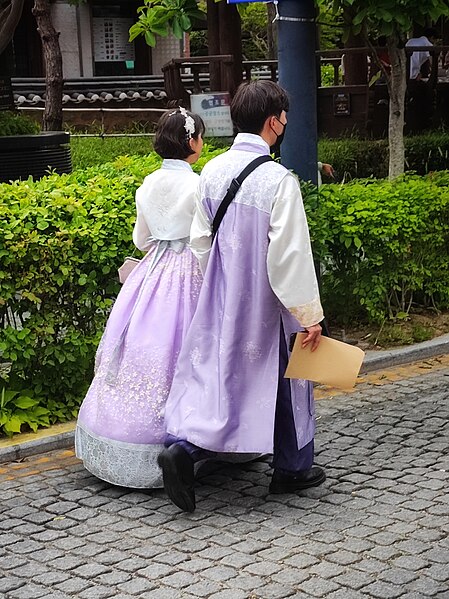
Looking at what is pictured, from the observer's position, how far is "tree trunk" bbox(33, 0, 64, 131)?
42.6 feet

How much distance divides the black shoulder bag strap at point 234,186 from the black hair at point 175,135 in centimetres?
49

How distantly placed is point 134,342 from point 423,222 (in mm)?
3117

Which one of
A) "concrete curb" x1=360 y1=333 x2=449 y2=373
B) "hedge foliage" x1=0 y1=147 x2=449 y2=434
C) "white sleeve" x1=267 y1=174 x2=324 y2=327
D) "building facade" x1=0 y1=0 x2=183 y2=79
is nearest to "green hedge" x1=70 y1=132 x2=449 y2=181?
"concrete curb" x1=360 y1=333 x2=449 y2=373

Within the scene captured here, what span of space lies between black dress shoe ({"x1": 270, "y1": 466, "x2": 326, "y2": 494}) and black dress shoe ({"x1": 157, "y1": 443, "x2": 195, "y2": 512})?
1.44 feet

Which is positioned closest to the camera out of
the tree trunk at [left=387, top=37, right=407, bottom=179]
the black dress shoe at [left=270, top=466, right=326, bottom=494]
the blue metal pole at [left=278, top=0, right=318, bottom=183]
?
the black dress shoe at [left=270, top=466, right=326, bottom=494]

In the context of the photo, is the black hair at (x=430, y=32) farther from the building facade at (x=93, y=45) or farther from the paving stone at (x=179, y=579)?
Result: the paving stone at (x=179, y=579)

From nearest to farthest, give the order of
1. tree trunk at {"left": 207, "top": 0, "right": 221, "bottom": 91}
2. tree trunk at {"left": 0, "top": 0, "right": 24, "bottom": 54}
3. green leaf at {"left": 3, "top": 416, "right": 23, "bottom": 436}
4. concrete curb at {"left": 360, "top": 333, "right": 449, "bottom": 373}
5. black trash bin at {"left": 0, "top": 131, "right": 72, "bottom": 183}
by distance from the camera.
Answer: green leaf at {"left": 3, "top": 416, "right": 23, "bottom": 436}, concrete curb at {"left": 360, "top": 333, "right": 449, "bottom": 373}, black trash bin at {"left": 0, "top": 131, "right": 72, "bottom": 183}, tree trunk at {"left": 0, "top": 0, "right": 24, "bottom": 54}, tree trunk at {"left": 207, "top": 0, "right": 221, "bottom": 91}

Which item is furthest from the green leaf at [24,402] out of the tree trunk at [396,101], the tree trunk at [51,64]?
the tree trunk at [51,64]

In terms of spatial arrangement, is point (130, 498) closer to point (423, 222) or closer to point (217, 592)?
point (217, 592)

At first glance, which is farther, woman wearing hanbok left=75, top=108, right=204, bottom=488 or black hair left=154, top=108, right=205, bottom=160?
black hair left=154, top=108, right=205, bottom=160

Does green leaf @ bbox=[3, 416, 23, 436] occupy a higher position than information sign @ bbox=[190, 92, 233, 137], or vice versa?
information sign @ bbox=[190, 92, 233, 137]

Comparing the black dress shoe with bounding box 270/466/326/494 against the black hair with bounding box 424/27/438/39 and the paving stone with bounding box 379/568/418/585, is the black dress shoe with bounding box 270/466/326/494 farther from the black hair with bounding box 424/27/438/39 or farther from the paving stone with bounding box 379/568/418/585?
the black hair with bounding box 424/27/438/39

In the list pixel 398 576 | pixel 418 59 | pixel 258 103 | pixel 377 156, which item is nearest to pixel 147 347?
pixel 258 103

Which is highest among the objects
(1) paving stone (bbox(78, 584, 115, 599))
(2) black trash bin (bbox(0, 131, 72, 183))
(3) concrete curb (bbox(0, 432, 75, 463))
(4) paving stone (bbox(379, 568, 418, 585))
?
(2) black trash bin (bbox(0, 131, 72, 183))
